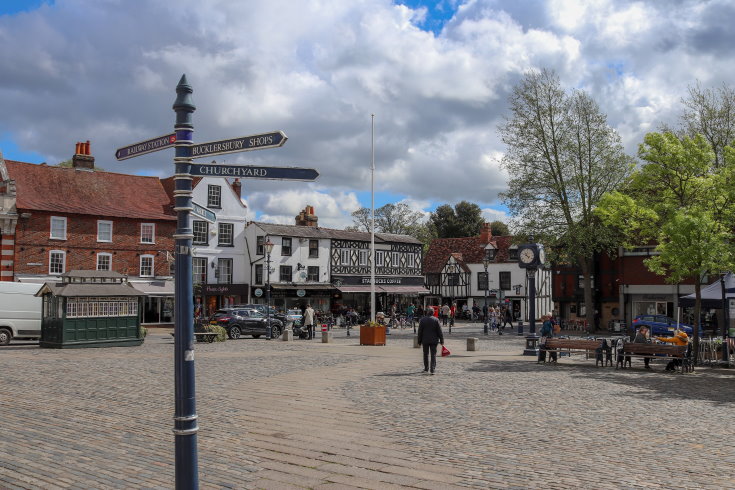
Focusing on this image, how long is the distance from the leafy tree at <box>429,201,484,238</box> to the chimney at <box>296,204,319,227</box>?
29.4 meters

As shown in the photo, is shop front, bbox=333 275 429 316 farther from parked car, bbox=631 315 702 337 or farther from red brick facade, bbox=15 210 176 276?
parked car, bbox=631 315 702 337

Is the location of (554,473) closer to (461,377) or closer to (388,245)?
(461,377)

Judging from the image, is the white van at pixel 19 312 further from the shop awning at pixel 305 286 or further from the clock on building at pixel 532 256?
the shop awning at pixel 305 286

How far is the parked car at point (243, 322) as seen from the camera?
1261 inches

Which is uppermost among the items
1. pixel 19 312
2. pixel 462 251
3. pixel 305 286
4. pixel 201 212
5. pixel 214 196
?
pixel 214 196

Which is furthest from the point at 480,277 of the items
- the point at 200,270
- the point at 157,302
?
the point at 157,302

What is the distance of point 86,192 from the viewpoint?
41156 mm

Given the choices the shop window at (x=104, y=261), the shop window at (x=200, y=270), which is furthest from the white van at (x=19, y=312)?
the shop window at (x=200, y=270)

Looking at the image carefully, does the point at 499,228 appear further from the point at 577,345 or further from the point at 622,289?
the point at 577,345

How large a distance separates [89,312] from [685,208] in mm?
21034

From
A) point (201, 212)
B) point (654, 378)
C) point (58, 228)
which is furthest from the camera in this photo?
point (58, 228)

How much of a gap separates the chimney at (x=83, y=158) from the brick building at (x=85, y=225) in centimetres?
6

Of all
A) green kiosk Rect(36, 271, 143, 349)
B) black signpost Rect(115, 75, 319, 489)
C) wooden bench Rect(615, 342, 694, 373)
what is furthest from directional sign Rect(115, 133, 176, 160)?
green kiosk Rect(36, 271, 143, 349)

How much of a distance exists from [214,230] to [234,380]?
3302 centimetres
